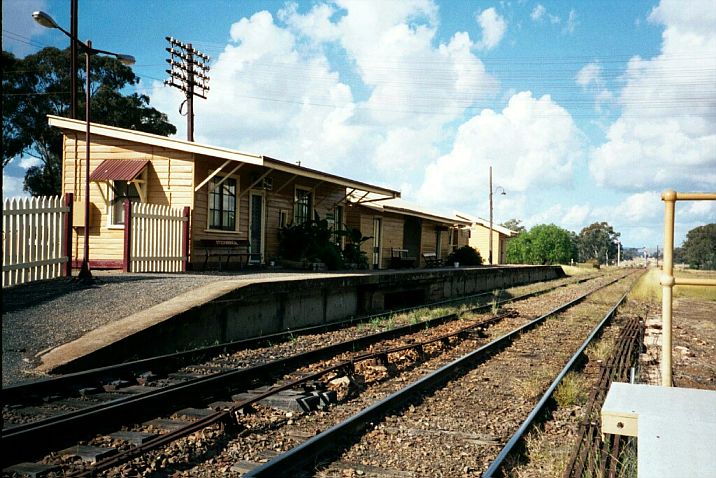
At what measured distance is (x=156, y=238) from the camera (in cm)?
1401

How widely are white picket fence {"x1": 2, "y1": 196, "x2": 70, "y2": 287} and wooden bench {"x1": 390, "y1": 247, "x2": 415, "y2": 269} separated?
Answer: 17039 mm

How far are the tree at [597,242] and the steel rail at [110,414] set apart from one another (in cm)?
13645

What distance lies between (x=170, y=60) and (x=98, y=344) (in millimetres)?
22849

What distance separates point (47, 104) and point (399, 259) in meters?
23.4

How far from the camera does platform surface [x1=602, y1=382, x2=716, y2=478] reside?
2684mm

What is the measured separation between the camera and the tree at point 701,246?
10169 centimetres

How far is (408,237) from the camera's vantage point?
31266 mm

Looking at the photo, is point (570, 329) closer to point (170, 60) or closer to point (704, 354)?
point (704, 354)

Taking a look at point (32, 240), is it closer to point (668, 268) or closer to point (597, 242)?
point (668, 268)

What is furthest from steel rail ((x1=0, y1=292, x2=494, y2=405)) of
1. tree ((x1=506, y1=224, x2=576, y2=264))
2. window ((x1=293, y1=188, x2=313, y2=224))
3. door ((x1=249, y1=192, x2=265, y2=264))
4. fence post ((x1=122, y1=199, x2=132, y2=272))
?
tree ((x1=506, y1=224, x2=576, y2=264))

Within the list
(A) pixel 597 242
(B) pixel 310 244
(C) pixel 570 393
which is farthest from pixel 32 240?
(A) pixel 597 242

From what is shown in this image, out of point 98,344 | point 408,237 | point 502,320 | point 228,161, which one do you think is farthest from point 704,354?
point 408,237

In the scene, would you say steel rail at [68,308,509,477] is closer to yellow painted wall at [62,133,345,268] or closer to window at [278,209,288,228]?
yellow painted wall at [62,133,345,268]

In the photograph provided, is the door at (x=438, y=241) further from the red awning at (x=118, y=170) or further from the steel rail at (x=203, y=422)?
the steel rail at (x=203, y=422)
